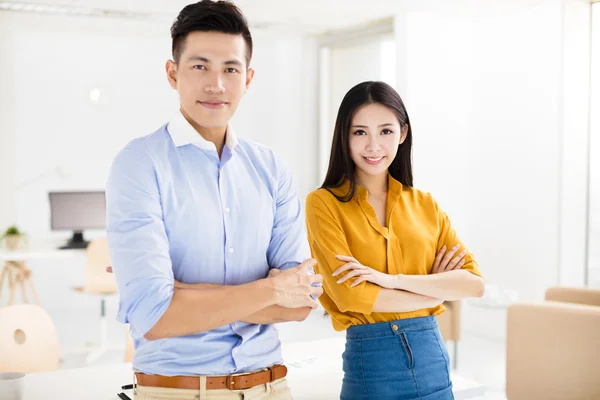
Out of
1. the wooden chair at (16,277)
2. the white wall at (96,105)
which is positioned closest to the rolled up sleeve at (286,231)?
the wooden chair at (16,277)

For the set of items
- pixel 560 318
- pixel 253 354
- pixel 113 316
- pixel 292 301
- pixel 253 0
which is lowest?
pixel 113 316

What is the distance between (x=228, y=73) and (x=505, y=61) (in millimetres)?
4933

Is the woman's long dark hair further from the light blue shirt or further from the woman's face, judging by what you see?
the light blue shirt

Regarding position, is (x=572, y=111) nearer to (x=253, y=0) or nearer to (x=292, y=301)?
(x=253, y=0)

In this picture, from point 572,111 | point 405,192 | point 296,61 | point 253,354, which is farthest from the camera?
point 296,61

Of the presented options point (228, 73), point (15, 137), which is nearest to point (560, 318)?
point (228, 73)

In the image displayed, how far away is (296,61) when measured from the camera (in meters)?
7.75

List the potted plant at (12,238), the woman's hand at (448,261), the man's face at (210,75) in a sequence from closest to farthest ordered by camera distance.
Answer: the man's face at (210,75), the woman's hand at (448,261), the potted plant at (12,238)

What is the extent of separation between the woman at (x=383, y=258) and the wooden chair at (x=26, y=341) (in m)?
1.30

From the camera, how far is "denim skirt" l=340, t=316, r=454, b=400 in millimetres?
1835

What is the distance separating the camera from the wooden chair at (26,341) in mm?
2588

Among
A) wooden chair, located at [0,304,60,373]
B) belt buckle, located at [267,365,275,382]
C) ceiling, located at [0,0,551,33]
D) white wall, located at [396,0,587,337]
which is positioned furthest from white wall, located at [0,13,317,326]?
belt buckle, located at [267,365,275,382]

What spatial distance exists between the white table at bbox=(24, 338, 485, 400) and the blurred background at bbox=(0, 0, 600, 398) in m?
1.49

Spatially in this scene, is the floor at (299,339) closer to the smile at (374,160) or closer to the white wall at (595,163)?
the white wall at (595,163)
